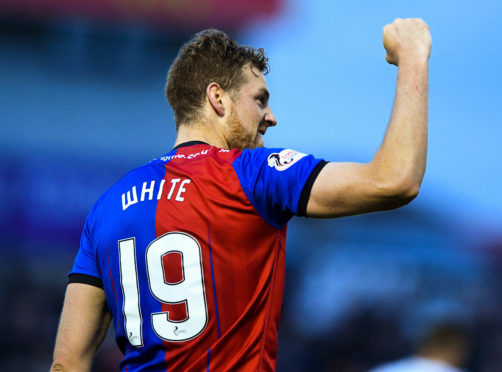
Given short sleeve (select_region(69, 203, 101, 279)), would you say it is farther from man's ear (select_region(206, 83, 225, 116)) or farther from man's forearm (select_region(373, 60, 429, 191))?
man's forearm (select_region(373, 60, 429, 191))

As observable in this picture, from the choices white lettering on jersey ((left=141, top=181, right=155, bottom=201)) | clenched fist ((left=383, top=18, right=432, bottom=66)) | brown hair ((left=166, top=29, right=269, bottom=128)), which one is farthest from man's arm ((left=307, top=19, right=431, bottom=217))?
brown hair ((left=166, top=29, right=269, bottom=128))

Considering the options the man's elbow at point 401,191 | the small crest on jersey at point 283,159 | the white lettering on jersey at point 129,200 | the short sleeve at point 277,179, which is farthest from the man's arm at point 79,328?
the man's elbow at point 401,191

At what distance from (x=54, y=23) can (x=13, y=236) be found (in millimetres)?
4989

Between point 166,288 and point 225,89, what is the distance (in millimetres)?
784

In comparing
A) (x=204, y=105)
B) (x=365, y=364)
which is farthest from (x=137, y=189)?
(x=365, y=364)

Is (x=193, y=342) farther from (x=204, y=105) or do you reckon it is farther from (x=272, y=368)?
(x=204, y=105)

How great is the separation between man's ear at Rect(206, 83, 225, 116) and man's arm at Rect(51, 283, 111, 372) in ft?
2.56

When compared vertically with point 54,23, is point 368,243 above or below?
below

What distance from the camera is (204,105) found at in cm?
277

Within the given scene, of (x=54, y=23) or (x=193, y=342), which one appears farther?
(x=54, y=23)

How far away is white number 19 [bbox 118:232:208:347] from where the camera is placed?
7.87ft

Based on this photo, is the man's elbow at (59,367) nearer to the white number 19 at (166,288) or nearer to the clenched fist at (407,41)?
the white number 19 at (166,288)

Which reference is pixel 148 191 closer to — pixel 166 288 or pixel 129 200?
pixel 129 200

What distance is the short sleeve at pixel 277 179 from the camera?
2.20 m
